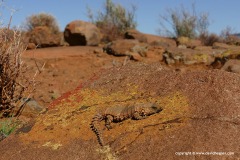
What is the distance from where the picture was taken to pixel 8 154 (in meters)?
2.89

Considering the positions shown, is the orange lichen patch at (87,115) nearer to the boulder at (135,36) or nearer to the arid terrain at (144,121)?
the arid terrain at (144,121)

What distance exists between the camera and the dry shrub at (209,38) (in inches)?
778

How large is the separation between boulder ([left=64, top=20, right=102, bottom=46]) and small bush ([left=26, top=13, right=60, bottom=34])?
5.36 metres

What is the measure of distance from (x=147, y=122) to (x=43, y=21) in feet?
68.1

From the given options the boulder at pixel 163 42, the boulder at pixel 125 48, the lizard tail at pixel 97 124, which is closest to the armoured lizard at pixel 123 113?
the lizard tail at pixel 97 124

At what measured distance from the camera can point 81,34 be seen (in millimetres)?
16297

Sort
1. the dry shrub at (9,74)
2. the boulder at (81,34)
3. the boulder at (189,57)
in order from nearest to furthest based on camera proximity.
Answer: the dry shrub at (9,74), the boulder at (189,57), the boulder at (81,34)

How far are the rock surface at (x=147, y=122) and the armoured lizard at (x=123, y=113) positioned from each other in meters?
0.04

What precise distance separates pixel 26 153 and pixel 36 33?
14467 mm

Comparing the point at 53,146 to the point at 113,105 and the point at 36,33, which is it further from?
the point at 36,33

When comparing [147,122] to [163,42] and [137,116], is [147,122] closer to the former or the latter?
[137,116]

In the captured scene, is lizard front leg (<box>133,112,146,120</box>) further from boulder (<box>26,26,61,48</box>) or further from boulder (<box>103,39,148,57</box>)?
boulder (<box>26,26,61,48</box>)

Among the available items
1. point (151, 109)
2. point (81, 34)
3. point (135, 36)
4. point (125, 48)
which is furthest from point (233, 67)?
point (135, 36)

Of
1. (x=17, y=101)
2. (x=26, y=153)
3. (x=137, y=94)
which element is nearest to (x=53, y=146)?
(x=26, y=153)
